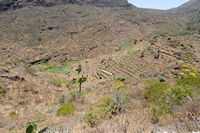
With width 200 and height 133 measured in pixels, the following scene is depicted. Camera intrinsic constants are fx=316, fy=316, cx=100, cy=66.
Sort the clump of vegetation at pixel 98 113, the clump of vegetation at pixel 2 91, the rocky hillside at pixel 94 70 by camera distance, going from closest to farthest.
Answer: the rocky hillside at pixel 94 70 < the clump of vegetation at pixel 98 113 < the clump of vegetation at pixel 2 91

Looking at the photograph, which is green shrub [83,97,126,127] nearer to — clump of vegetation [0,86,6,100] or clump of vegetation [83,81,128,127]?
clump of vegetation [83,81,128,127]

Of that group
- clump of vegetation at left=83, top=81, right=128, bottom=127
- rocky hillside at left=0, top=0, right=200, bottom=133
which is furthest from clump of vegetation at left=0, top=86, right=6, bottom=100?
clump of vegetation at left=83, top=81, right=128, bottom=127

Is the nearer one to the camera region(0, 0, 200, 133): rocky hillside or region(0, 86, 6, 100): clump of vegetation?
region(0, 0, 200, 133): rocky hillside

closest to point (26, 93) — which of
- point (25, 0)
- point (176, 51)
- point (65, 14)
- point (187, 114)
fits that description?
point (187, 114)

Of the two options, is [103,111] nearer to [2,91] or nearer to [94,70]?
[2,91]

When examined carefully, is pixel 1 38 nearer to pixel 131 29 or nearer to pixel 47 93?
pixel 131 29

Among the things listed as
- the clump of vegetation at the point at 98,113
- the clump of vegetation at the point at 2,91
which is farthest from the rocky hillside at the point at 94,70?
the clump of vegetation at the point at 2,91

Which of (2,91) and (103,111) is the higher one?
(103,111)

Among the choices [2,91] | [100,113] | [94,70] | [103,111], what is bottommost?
[94,70]

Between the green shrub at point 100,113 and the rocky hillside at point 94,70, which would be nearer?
the rocky hillside at point 94,70

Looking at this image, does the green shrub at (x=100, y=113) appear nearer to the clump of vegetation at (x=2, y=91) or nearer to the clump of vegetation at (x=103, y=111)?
the clump of vegetation at (x=103, y=111)

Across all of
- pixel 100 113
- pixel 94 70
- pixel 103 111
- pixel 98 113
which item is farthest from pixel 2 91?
pixel 94 70

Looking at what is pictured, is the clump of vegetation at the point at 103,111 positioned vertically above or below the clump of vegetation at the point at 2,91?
above

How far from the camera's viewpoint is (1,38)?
9900 cm
